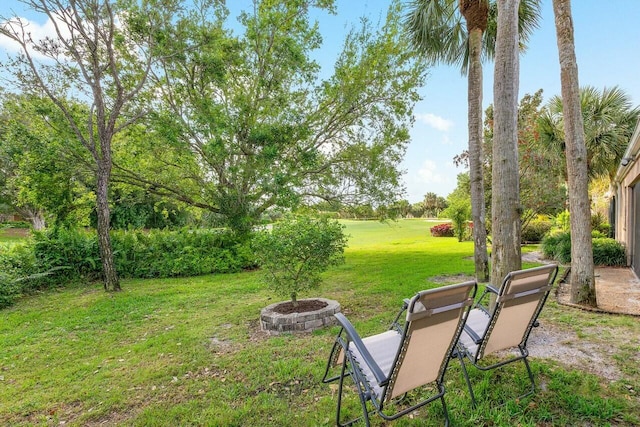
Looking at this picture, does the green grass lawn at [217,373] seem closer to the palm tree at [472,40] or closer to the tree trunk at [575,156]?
the tree trunk at [575,156]

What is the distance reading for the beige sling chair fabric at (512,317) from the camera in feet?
8.23

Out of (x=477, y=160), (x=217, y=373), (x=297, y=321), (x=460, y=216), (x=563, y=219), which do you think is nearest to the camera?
(x=217, y=373)

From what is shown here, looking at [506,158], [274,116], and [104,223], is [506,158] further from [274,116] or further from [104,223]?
[104,223]

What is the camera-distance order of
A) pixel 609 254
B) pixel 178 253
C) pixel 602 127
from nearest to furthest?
pixel 609 254 < pixel 178 253 < pixel 602 127

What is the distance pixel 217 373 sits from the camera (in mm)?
3418

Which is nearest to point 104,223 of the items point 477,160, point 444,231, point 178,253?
point 178,253

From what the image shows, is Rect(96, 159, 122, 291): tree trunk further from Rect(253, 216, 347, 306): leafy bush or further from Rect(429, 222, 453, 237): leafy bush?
Rect(429, 222, 453, 237): leafy bush

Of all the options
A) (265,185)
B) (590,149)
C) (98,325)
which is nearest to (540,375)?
(98,325)

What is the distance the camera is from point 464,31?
9.19 meters

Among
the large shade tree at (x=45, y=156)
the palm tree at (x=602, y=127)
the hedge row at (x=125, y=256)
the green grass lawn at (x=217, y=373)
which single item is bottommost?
the green grass lawn at (x=217, y=373)

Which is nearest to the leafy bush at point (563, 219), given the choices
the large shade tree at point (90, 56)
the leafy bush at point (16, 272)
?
the large shade tree at point (90, 56)

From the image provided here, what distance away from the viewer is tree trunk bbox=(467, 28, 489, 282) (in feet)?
24.6

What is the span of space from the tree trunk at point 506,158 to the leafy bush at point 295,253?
88.5 inches

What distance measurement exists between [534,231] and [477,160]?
11.4 metres
